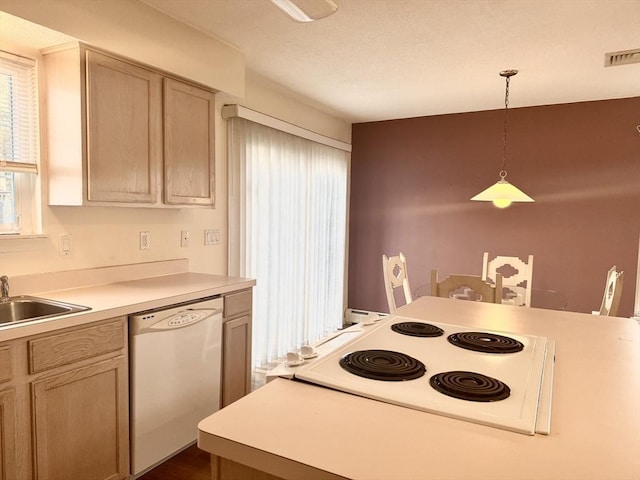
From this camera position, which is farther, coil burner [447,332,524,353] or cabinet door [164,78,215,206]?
cabinet door [164,78,215,206]

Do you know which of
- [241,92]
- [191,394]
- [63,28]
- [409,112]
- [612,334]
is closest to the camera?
[612,334]

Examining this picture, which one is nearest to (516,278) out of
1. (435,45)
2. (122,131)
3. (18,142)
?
(435,45)

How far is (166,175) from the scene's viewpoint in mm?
2467

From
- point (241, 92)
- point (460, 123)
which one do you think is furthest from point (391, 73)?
point (460, 123)

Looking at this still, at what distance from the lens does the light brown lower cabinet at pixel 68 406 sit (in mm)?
1570

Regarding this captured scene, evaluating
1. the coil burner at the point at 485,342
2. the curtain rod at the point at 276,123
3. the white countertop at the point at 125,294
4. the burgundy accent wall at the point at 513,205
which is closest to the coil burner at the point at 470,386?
the coil burner at the point at 485,342

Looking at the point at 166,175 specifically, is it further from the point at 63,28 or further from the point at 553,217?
the point at 553,217

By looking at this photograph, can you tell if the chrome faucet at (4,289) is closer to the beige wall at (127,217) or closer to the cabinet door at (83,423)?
the beige wall at (127,217)

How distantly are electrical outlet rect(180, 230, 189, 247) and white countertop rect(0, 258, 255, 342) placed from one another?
20 centimetres

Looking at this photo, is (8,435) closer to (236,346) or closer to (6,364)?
(6,364)

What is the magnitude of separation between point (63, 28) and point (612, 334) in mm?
2505

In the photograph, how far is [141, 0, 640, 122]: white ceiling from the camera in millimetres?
2248

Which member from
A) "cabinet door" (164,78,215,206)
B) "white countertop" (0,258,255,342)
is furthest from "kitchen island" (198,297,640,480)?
"cabinet door" (164,78,215,206)

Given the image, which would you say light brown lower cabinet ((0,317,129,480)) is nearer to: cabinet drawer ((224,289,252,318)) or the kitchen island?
cabinet drawer ((224,289,252,318))
